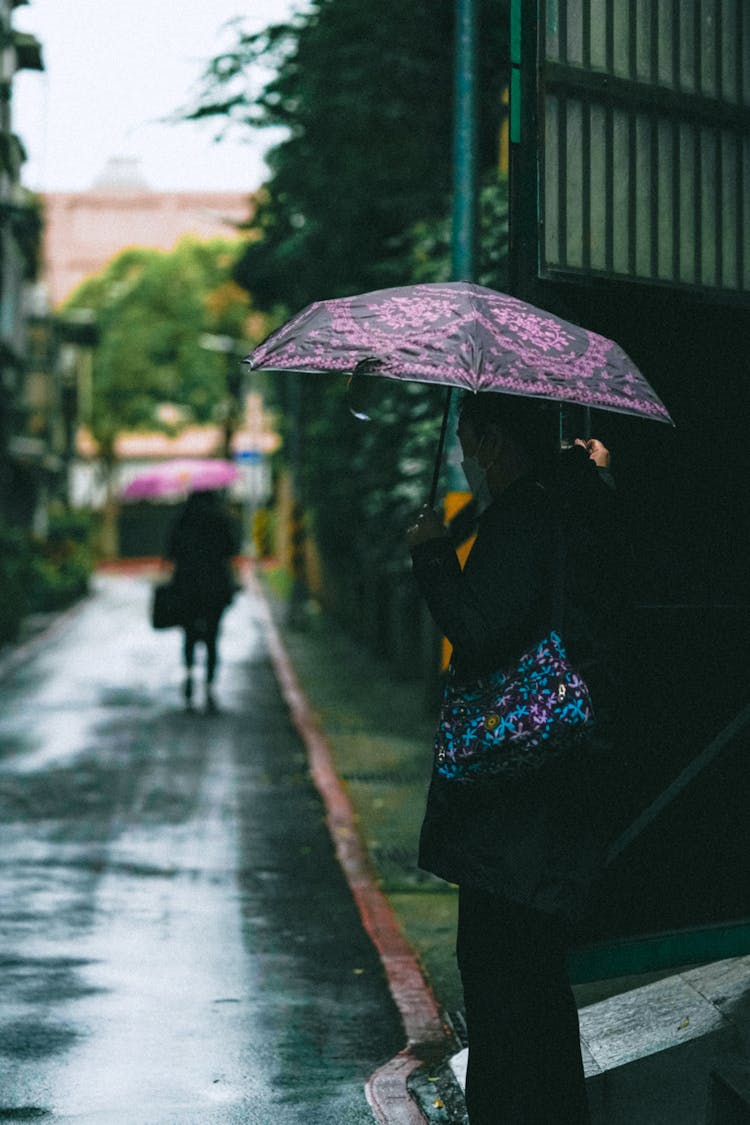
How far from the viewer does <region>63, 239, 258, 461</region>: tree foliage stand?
199 feet

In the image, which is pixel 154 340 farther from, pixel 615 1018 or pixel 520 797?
pixel 520 797

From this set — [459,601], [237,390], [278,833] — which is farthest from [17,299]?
[459,601]

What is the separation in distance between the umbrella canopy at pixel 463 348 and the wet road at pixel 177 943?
2197 mm

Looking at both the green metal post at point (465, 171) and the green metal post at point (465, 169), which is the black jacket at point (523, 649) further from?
the green metal post at point (465, 169)

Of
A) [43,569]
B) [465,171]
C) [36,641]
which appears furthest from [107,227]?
[465,171]

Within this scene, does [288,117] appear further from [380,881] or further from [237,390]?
[237,390]

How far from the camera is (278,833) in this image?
30.9 ft

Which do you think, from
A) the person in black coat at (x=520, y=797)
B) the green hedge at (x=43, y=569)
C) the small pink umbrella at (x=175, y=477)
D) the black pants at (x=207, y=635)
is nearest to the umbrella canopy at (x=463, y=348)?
the person in black coat at (x=520, y=797)

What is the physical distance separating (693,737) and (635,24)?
2.02m

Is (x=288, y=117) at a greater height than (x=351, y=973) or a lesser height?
greater

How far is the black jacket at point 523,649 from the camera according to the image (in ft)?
12.3

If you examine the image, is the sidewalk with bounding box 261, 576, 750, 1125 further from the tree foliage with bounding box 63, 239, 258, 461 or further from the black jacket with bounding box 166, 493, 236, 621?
the tree foliage with bounding box 63, 239, 258, 461

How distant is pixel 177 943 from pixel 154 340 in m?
55.1

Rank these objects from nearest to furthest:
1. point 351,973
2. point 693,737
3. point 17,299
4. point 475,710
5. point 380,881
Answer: point 475,710 < point 693,737 < point 351,973 < point 380,881 < point 17,299
